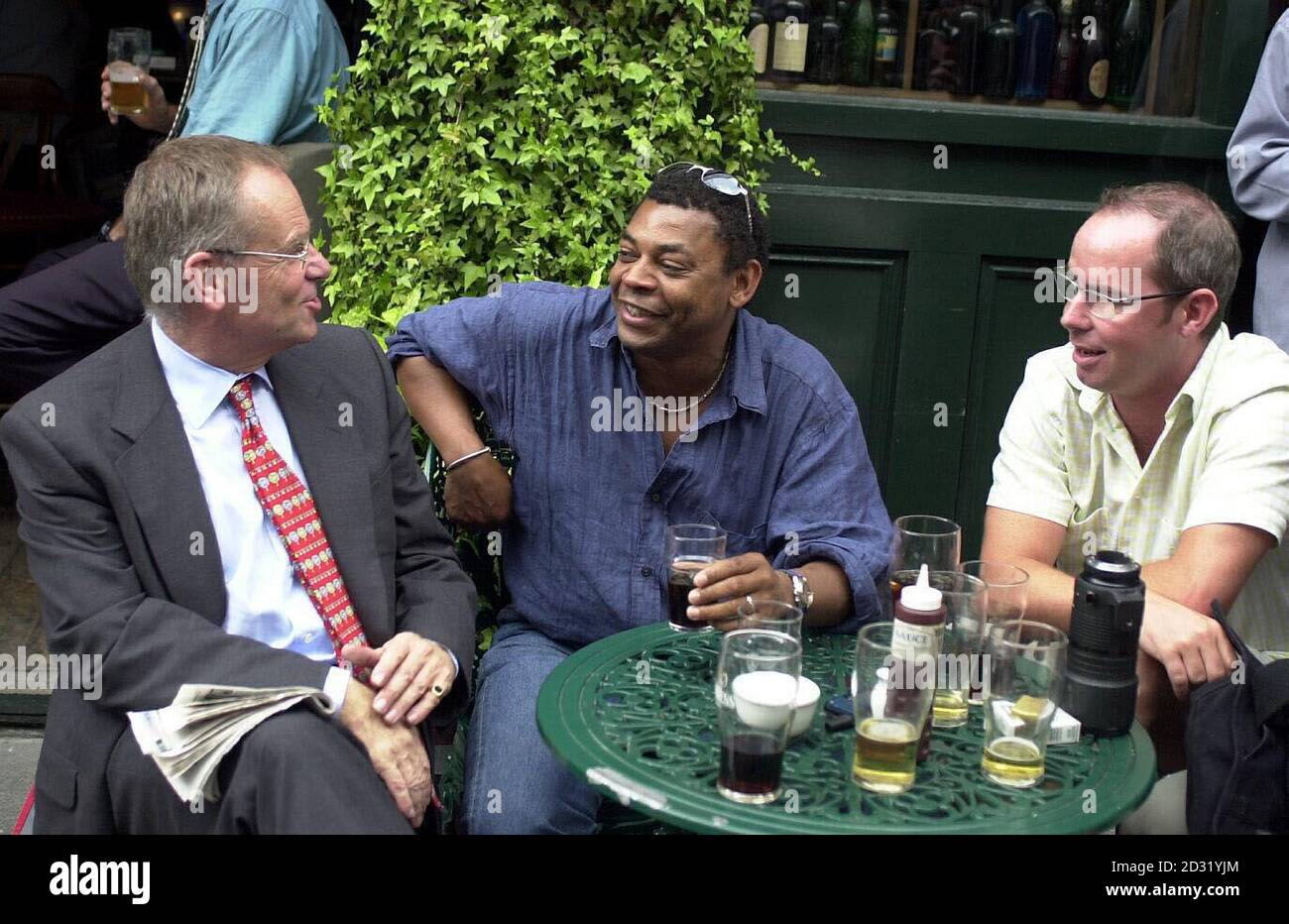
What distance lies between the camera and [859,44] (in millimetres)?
4406

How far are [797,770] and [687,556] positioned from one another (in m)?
0.53

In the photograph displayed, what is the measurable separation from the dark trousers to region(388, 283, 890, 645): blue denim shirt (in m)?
0.74

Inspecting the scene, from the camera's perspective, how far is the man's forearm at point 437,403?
302cm

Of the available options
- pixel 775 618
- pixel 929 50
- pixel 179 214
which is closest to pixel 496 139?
pixel 179 214

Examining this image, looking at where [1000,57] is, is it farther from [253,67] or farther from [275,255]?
[275,255]

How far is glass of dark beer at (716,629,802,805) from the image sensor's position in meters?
2.05

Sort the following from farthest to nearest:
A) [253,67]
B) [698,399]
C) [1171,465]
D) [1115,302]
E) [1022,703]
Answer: [253,67]
[698,399]
[1171,465]
[1115,302]
[1022,703]

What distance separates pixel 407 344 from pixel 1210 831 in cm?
187

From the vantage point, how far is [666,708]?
2.35 metres

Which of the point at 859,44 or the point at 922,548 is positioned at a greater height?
the point at 859,44

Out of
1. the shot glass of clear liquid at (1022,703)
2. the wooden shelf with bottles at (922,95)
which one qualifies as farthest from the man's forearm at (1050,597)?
the wooden shelf with bottles at (922,95)

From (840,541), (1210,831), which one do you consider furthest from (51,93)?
(1210,831)

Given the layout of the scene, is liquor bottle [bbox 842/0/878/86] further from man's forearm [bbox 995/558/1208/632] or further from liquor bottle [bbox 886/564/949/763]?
liquor bottle [bbox 886/564/949/763]

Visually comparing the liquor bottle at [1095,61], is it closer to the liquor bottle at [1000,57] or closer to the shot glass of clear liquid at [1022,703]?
the liquor bottle at [1000,57]
